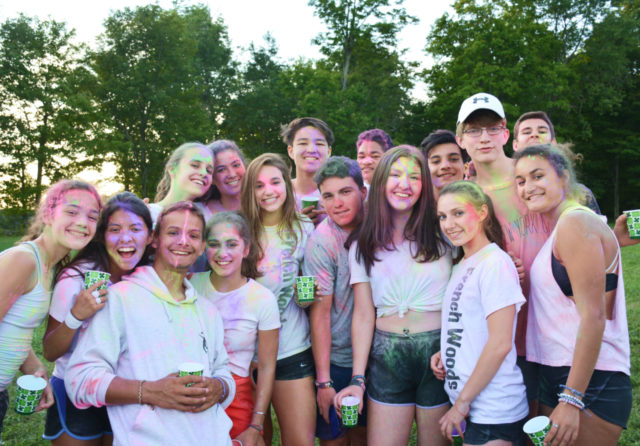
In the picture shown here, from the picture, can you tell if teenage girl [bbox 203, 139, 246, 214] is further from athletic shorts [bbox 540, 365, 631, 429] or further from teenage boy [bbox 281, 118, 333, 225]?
athletic shorts [bbox 540, 365, 631, 429]

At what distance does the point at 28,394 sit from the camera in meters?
2.87

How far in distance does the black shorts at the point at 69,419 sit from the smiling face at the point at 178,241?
107 centimetres

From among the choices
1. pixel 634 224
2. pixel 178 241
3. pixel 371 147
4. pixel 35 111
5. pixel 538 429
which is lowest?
pixel 538 429

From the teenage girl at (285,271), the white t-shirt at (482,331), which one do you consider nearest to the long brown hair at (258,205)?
the teenage girl at (285,271)

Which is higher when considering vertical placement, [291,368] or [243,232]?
[243,232]

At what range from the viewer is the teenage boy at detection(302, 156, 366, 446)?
11.9 feet

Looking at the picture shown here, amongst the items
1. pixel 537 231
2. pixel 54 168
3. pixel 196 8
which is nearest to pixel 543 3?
pixel 196 8

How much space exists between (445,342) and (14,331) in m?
2.76

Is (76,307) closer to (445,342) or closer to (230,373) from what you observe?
(230,373)

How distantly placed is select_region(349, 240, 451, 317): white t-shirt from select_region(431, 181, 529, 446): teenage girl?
0.42ft

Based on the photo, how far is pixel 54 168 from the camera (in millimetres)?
24859

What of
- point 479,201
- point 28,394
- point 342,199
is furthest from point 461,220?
point 28,394

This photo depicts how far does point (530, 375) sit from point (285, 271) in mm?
1937

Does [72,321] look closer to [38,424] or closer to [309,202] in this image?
[309,202]
